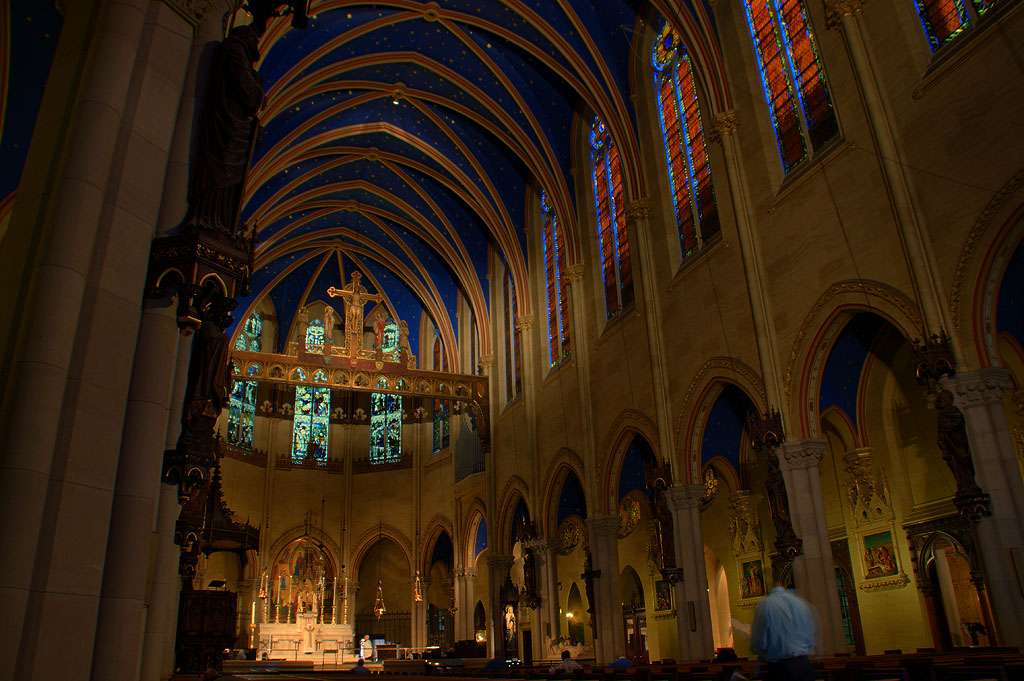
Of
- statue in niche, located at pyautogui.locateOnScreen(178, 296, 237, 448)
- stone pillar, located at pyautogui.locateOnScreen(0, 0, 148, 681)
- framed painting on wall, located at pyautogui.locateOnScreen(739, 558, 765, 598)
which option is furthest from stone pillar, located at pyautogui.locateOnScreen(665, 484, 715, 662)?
stone pillar, located at pyautogui.locateOnScreen(0, 0, 148, 681)

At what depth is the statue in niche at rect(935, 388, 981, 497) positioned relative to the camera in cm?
902

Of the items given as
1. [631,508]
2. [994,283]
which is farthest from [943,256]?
[631,508]

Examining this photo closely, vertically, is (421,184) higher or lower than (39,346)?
higher

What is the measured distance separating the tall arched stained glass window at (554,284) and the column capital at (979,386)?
39.2 ft

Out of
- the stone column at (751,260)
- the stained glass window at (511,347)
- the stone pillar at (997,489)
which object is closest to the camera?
the stone pillar at (997,489)

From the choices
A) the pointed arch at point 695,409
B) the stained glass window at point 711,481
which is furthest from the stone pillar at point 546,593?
the pointed arch at point 695,409

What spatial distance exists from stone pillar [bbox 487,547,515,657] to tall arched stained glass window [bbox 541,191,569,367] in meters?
6.29

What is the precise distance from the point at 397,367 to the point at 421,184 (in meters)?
6.25

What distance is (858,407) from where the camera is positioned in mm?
14523

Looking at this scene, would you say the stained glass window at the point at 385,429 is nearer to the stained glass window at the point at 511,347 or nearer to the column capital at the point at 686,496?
the stained glass window at the point at 511,347

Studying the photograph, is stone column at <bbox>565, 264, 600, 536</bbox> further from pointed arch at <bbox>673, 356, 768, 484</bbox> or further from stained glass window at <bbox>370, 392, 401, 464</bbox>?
stained glass window at <bbox>370, 392, 401, 464</bbox>

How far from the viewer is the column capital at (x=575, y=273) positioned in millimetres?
19683

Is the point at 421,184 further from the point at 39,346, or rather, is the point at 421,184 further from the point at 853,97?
the point at 39,346

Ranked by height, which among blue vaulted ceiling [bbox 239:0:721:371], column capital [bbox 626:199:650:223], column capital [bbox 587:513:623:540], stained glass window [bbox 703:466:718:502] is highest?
blue vaulted ceiling [bbox 239:0:721:371]
